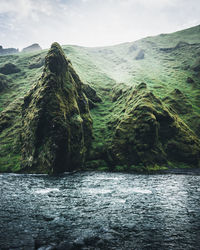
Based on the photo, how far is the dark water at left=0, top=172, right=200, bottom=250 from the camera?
11.4 m

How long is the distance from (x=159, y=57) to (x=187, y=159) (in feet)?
542

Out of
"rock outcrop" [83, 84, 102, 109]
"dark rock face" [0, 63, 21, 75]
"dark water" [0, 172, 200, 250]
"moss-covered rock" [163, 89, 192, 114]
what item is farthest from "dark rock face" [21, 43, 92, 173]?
"dark rock face" [0, 63, 21, 75]

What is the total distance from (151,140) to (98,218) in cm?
3810

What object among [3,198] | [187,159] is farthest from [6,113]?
[187,159]

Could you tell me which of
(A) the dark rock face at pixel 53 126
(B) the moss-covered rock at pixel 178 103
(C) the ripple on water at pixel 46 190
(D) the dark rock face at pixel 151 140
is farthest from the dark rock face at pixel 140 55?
(C) the ripple on water at pixel 46 190

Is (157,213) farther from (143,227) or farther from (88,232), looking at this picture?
(88,232)

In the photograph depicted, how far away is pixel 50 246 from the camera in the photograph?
35.4 ft

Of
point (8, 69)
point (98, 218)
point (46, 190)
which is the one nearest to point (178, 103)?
point (46, 190)

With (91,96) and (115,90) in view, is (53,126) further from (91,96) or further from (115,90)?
(115,90)

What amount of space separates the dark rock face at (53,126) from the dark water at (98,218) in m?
15.3

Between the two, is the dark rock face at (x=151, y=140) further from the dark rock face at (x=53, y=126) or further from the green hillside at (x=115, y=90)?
the dark rock face at (x=53, y=126)

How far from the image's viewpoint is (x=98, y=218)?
15422mm

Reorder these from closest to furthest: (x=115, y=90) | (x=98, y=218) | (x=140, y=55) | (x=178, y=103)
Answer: (x=98, y=218)
(x=178, y=103)
(x=115, y=90)
(x=140, y=55)

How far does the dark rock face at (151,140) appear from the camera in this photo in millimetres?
48094
